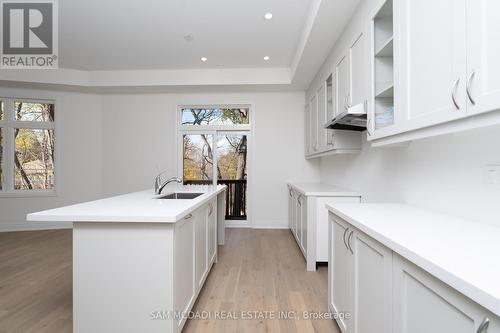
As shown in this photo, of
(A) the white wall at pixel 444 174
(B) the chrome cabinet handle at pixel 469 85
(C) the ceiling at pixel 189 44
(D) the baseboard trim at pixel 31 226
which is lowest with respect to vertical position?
(D) the baseboard trim at pixel 31 226

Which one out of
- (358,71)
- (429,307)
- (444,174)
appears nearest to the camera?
(429,307)

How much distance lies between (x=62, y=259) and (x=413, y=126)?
13.2 ft

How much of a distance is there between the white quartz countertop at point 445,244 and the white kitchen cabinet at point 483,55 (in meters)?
0.50

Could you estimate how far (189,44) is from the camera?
3574mm

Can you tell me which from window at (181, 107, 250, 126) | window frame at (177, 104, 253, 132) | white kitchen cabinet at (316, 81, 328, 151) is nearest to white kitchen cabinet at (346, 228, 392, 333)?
white kitchen cabinet at (316, 81, 328, 151)

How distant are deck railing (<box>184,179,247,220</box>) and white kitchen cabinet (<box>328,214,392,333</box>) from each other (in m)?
3.26

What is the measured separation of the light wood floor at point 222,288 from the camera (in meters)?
1.86

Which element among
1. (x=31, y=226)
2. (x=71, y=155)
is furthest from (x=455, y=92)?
(x=31, y=226)

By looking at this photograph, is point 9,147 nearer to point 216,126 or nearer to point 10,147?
point 10,147

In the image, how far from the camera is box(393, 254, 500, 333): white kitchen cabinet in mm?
653

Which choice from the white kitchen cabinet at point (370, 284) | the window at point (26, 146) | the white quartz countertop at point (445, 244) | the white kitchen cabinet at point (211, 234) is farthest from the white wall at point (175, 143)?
the white kitchen cabinet at point (370, 284)

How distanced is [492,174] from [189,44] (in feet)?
11.8

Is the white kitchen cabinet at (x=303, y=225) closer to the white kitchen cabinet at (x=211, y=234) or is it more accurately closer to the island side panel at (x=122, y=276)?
the white kitchen cabinet at (x=211, y=234)

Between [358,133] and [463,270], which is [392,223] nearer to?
[463,270]
